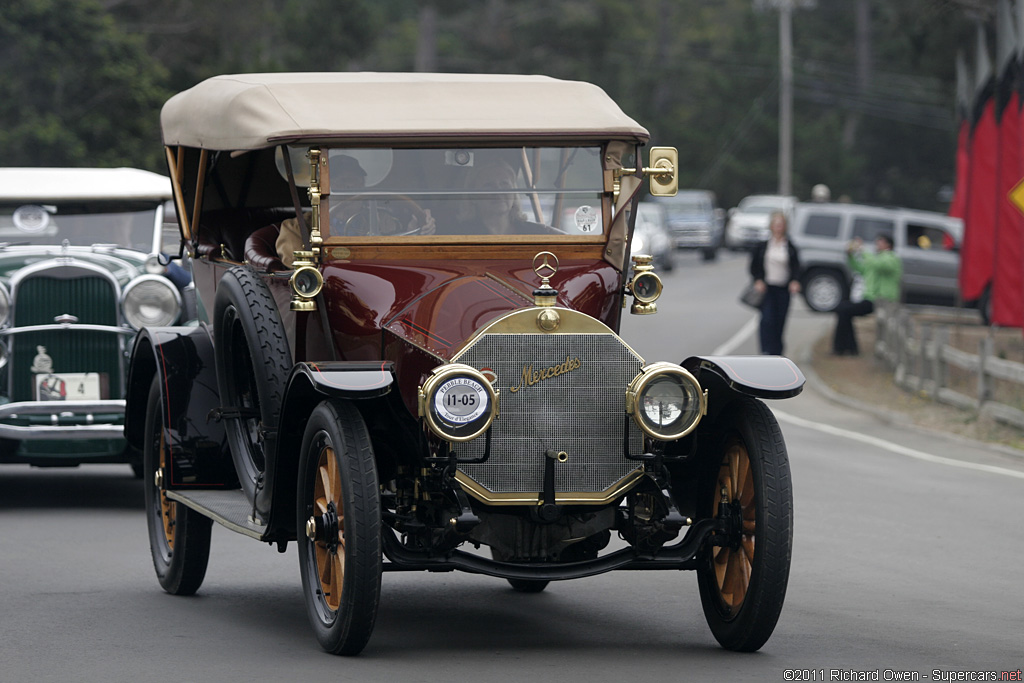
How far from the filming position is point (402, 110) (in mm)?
7477

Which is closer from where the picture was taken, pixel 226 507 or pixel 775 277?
pixel 226 507

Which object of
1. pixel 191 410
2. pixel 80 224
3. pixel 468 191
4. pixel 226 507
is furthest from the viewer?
pixel 80 224

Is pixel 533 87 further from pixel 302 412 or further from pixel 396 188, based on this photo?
pixel 302 412

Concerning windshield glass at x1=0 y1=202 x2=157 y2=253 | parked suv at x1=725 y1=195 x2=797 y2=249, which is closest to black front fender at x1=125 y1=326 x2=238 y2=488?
windshield glass at x1=0 y1=202 x2=157 y2=253

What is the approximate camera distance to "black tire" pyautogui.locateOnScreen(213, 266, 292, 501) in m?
7.25

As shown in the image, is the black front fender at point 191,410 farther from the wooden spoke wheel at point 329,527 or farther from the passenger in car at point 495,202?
the passenger in car at point 495,202

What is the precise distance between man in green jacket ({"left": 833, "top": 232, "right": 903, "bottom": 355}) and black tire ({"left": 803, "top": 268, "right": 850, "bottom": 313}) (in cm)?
789

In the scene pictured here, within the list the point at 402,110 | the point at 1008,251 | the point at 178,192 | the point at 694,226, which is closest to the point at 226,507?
the point at 402,110

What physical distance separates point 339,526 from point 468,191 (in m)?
1.72

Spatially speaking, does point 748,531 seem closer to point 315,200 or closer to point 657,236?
point 315,200

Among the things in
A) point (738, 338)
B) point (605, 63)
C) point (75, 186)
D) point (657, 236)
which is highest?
point (605, 63)

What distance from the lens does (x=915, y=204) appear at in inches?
2968

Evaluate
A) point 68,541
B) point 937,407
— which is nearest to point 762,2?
point 937,407

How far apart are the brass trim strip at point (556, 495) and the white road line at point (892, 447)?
8142 mm
